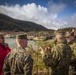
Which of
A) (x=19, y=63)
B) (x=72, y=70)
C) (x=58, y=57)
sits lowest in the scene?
(x=72, y=70)

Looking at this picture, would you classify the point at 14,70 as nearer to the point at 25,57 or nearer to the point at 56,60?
the point at 25,57

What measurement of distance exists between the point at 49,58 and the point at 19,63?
157 cm

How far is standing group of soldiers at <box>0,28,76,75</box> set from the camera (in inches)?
200

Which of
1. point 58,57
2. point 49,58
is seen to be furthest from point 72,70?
point 49,58

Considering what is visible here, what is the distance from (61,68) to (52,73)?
0.30 meters

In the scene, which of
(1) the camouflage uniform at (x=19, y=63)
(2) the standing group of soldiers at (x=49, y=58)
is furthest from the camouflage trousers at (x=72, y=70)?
(1) the camouflage uniform at (x=19, y=63)

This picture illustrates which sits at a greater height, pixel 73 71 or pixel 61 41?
pixel 61 41

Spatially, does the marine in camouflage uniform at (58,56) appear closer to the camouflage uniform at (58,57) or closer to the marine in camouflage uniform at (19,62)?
the camouflage uniform at (58,57)

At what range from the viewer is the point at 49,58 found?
6.50m

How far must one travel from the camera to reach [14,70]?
17.0ft

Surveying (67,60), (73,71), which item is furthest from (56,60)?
(73,71)

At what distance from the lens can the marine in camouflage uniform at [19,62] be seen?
5.00 meters

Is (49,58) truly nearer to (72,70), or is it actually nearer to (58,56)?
(58,56)

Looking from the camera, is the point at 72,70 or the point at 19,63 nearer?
the point at 19,63
